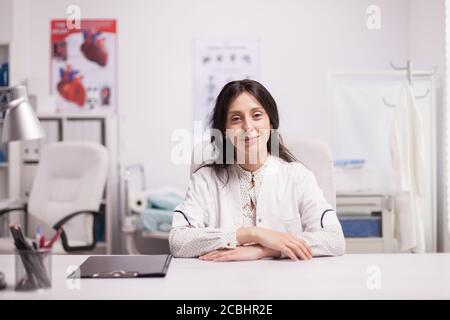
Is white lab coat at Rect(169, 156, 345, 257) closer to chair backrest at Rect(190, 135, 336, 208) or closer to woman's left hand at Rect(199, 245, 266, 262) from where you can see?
chair backrest at Rect(190, 135, 336, 208)

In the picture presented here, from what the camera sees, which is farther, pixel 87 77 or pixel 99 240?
pixel 87 77

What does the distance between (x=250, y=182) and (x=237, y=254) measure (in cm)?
41

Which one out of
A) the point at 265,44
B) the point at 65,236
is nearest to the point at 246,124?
the point at 65,236

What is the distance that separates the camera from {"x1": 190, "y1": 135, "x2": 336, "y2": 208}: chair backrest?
1764 mm

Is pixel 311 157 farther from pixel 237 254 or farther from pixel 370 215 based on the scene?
pixel 370 215

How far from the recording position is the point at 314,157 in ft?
5.85

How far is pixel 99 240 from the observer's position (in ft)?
11.4

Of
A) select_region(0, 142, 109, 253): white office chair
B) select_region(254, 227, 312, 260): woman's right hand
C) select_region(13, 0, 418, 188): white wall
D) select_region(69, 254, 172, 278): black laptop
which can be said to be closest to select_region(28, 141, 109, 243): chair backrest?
select_region(0, 142, 109, 253): white office chair

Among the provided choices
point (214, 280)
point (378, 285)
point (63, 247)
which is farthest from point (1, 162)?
point (378, 285)

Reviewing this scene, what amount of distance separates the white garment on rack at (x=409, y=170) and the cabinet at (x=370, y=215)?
57 mm

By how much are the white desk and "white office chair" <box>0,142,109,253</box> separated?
1.45m

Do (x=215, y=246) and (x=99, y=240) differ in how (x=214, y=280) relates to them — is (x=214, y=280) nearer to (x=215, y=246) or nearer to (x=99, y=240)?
(x=215, y=246)

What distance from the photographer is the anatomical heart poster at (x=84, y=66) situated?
3.81 meters
